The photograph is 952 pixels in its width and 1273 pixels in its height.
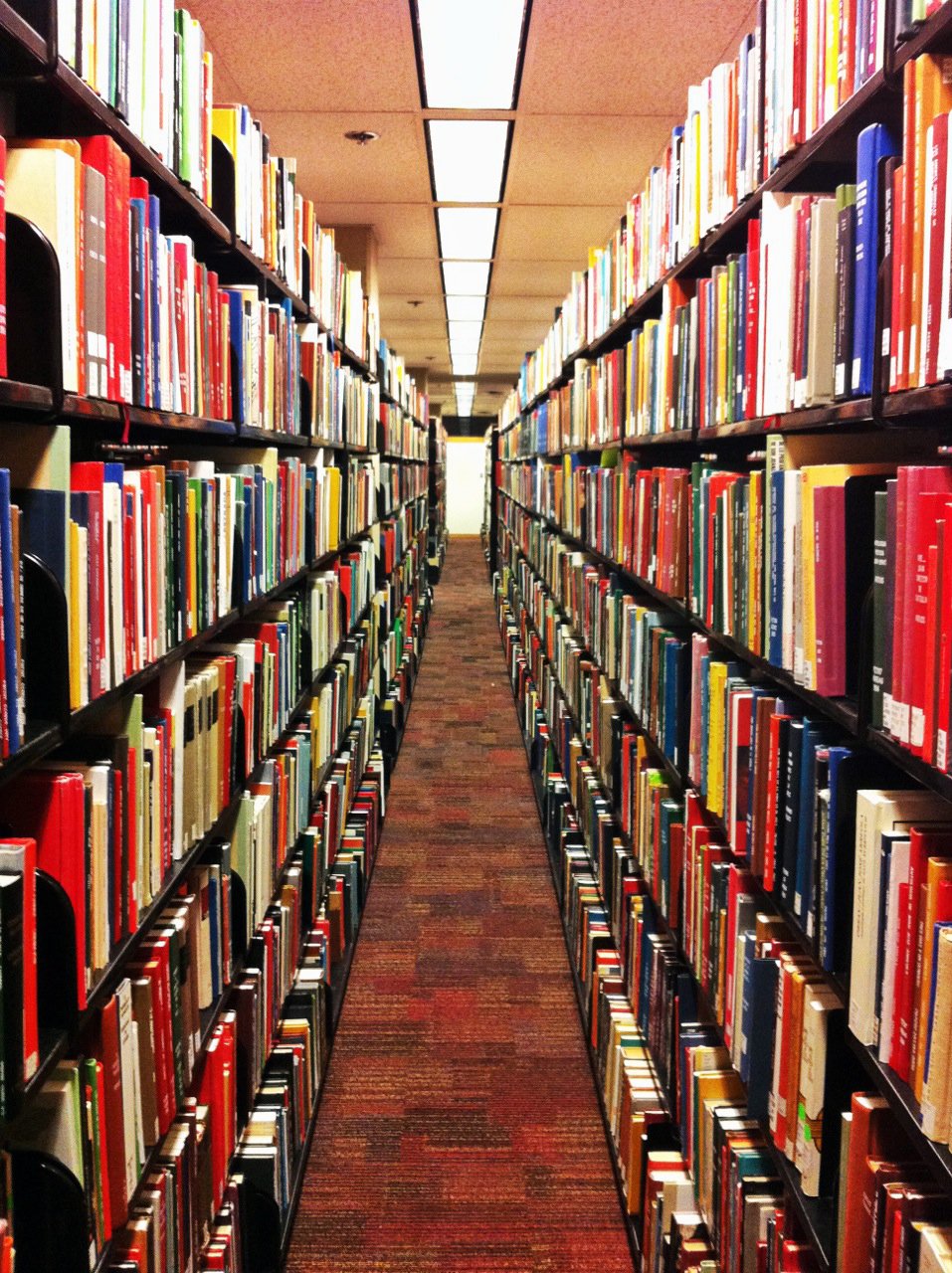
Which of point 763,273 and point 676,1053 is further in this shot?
point 676,1053

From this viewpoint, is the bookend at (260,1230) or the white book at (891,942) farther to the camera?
the bookend at (260,1230)

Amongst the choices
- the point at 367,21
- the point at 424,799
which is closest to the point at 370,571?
the point at 424,799

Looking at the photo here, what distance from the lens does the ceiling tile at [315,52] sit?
125 inches

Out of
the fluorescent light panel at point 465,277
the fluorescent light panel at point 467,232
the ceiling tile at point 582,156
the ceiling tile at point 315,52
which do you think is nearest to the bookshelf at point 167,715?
the ceiling tile at point 315,52

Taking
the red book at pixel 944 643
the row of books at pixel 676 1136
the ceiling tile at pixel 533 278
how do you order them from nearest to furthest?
1. the red book at pixel 944 643
2. the row of books at pixel 676 1136
3. the ceiling tile at pixel 533 278

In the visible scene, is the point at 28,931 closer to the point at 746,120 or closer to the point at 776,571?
the point at 776,571

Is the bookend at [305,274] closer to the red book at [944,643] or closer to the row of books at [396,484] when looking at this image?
the row of books at [396,484]

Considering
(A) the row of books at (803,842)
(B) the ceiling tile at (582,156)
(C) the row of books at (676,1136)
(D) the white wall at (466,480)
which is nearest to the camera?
(A) the row of books at (803,842)

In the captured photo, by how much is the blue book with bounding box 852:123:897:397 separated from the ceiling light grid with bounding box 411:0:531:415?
2.29m

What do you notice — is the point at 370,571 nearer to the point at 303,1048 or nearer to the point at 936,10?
the point at 303,1048

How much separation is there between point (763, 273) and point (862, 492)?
1.58ft

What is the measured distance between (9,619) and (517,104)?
3478 millimetres

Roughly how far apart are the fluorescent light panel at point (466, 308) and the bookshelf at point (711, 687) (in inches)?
162

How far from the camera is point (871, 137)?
1216 millimetres
